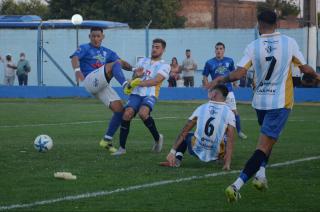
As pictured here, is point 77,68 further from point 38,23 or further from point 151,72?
point 38,23

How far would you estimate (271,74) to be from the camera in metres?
9.77

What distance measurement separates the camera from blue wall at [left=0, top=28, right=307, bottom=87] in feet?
135

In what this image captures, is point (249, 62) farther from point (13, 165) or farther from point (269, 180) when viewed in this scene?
point (13, 165)

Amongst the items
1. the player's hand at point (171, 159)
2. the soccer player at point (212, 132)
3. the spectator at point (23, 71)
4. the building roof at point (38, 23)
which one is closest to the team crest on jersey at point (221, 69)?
the soccer player at point (212, 132)

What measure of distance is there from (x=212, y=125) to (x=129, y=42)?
3064 centimetres

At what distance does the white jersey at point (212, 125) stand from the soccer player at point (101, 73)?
8.04ft

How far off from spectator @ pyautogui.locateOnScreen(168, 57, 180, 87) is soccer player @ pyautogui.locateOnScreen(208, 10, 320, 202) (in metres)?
26.5

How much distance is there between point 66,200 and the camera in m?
9.16

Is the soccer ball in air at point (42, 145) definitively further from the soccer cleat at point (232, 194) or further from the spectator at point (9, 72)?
the spectator at point (9, 72)

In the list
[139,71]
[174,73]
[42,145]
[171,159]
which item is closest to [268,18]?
[171,159]

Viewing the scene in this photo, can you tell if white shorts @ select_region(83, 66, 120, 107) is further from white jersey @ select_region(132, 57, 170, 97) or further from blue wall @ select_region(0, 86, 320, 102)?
blue wall @ select_region(0, 86, 320, 102)

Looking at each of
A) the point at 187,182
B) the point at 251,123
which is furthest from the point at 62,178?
the point at 251,123

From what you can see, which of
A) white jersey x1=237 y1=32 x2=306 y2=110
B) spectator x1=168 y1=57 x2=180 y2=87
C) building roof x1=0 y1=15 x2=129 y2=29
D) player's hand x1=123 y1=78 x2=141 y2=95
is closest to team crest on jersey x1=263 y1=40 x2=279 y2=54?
white jersey x1=237 y1=32 x2=306 y2=110

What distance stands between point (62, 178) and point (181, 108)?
61.9 feet
